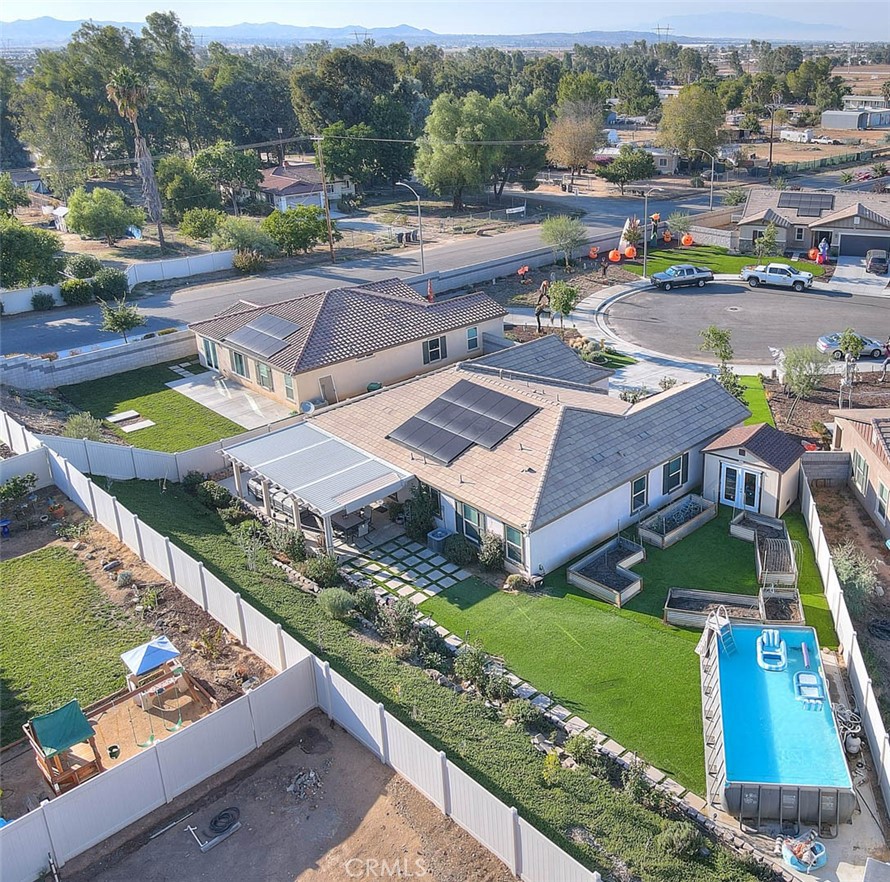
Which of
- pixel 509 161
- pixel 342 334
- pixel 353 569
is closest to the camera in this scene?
pixel 353 569

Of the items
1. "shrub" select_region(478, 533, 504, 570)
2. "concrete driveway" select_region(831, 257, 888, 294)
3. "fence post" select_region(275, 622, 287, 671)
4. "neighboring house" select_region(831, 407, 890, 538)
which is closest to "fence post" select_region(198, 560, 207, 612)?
"fence post" select_region(275, 622, 287, 671)

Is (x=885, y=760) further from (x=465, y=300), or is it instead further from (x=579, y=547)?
(x=465, y=300)

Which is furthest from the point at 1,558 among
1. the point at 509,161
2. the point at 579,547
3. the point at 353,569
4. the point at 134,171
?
the point at 134,171

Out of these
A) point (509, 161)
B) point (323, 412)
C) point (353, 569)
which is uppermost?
point (509, 161)

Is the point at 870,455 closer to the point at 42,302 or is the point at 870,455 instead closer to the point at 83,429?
the point at 83,429

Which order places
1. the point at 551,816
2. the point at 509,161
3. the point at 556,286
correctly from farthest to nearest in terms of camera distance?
the point at 509,161 → the point at 556,286 → the point at 551,816

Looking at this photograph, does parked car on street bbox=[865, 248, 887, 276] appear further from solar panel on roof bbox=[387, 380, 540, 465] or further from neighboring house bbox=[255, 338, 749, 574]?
solar panel on roof bbox=[387, 380, 540, 465]

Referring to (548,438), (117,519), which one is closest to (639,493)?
(548,438)
